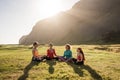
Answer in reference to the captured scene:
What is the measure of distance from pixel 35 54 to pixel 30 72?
754 cm

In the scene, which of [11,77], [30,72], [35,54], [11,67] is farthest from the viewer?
[35,54]

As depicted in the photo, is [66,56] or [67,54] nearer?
[67,54]

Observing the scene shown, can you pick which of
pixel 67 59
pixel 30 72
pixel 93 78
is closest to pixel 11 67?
pixel 30 72

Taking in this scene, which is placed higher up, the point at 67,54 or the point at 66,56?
the point at 67,54

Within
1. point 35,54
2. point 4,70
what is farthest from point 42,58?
point 4,70

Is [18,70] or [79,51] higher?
[79,51]

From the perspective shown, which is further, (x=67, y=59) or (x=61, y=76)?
(x=67, y=59)

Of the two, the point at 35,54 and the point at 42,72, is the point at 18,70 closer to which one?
the point at 42,72

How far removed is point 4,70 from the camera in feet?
79.4

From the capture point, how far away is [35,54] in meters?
30.3

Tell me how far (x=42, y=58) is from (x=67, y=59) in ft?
11.5

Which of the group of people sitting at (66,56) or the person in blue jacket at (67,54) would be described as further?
the person in blue jacket at (67,54)

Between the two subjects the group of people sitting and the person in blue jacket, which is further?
the person in blue jacket

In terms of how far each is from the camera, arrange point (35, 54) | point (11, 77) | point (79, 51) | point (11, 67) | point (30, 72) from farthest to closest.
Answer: point (35, 54), point (79, 51), point (11, 67), point (30, 72), point (11, 77)
